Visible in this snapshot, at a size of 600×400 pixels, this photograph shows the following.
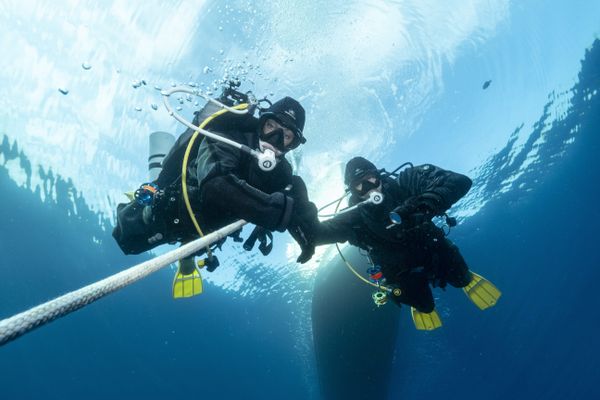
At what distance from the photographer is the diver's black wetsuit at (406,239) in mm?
5387

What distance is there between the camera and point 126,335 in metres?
35.8

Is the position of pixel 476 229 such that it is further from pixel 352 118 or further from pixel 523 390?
pixel 352 118

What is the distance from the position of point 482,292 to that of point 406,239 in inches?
94.0

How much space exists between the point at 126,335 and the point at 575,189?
143ft

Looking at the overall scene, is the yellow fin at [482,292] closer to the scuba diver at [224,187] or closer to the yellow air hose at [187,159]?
the scuba diver at [224,187]

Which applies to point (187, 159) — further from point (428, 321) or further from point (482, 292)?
point (482, 292)

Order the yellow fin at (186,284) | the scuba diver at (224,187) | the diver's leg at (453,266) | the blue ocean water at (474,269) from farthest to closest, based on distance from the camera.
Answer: the blue ocean water at (474,269) < the diver's leg at (453,266) < the yellow fin at (186,284) < the scuba diver at (224,187)

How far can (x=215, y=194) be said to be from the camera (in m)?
2.93

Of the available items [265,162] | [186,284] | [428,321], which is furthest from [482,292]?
[186,284]

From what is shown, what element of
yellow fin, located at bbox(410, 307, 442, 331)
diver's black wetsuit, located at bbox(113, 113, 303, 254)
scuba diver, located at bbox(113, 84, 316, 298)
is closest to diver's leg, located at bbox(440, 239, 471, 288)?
yellow fin, located at bbox(410, 307, 442, 331)

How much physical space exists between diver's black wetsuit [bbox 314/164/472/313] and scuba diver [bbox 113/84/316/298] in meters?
1.79

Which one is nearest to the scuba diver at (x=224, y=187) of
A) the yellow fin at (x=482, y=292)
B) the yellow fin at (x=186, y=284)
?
the yellow fin at (x=186, y=284)

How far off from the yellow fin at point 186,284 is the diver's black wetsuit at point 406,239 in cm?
257

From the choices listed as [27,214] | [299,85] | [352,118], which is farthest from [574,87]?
[27,214]
